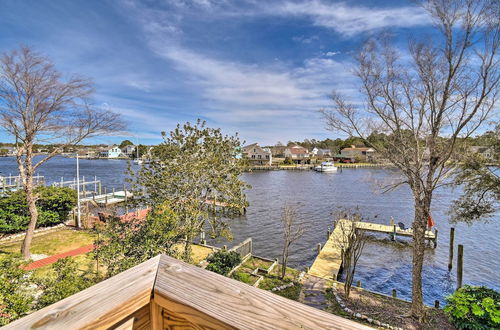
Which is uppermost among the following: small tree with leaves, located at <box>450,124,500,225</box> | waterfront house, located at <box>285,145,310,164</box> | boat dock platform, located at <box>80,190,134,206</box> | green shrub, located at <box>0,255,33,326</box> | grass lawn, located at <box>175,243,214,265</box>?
waterfront house, located at <box>285,145,310,164</box>

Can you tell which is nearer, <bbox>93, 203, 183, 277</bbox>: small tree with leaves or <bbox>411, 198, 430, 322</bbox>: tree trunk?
<bbox>93, 203, 183, 277</bbox>: small tree with leaves

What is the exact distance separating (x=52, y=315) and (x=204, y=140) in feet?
38.1

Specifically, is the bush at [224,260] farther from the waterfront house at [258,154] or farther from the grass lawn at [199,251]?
the waterfront house at [258,154]

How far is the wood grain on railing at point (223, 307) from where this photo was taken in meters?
0.86

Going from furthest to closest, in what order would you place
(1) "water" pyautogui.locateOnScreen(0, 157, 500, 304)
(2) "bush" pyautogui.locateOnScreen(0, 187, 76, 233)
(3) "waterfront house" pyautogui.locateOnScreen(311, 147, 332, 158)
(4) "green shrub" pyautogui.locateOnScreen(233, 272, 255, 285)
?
1. (3) "waterfront house" pyautogui.locateOnScreen(311, 147, 332, 158)
2. (1) "water" pyautogui.locateOnScreen(0, 157, 500, 304)
3. (2) "bush" pyautogui.locateOnScreen(0, 187, 76, 233)
4. (4) "green shrub" pyautogui.locateOnScreen(233, 272, 255, 285)

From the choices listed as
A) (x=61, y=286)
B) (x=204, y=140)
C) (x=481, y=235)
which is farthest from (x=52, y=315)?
(x=481, y=235)

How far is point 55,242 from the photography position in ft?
45.2

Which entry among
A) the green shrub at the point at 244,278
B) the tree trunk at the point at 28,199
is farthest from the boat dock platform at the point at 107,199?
the green shrub at the point at 244,278

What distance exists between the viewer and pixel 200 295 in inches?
38.6

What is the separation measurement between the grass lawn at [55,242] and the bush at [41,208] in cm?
94

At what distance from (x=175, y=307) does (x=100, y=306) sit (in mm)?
272

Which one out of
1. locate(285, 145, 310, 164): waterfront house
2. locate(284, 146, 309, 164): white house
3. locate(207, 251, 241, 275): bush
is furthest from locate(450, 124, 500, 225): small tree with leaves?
locate(284, 146, 309, 164): white house

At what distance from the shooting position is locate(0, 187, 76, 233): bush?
13810mm

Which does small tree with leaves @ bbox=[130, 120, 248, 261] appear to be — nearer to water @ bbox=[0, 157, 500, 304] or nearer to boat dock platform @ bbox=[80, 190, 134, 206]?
water @ bbox=[0, 157, 500, 304]
